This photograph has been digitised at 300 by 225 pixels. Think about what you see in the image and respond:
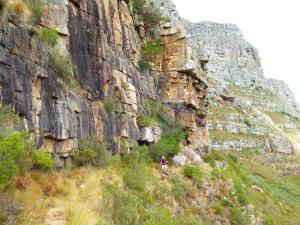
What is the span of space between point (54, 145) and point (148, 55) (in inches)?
508

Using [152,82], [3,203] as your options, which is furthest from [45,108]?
[152,82]

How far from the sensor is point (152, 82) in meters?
22.1

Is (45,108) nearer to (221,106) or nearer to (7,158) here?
(7,158)

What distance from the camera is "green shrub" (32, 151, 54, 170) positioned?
930 centimetres

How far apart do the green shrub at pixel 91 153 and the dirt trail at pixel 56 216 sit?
12.8 ft

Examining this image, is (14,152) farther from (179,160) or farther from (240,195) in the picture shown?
(240,195)

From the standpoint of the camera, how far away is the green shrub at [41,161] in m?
9.30

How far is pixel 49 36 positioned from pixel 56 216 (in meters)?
6.53

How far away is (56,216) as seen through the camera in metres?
7.98

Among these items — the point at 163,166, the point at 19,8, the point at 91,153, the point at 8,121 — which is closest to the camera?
the point at 8,121

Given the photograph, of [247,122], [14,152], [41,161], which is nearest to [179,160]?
[41,161]

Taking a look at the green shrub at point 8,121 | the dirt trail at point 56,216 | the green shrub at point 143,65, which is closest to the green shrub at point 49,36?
the green shrub at point 8,121

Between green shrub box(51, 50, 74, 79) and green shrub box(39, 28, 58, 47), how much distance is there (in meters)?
0.33

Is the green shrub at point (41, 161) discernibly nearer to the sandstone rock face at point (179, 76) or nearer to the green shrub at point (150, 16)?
the sandstone rock face at point (179, 76)
